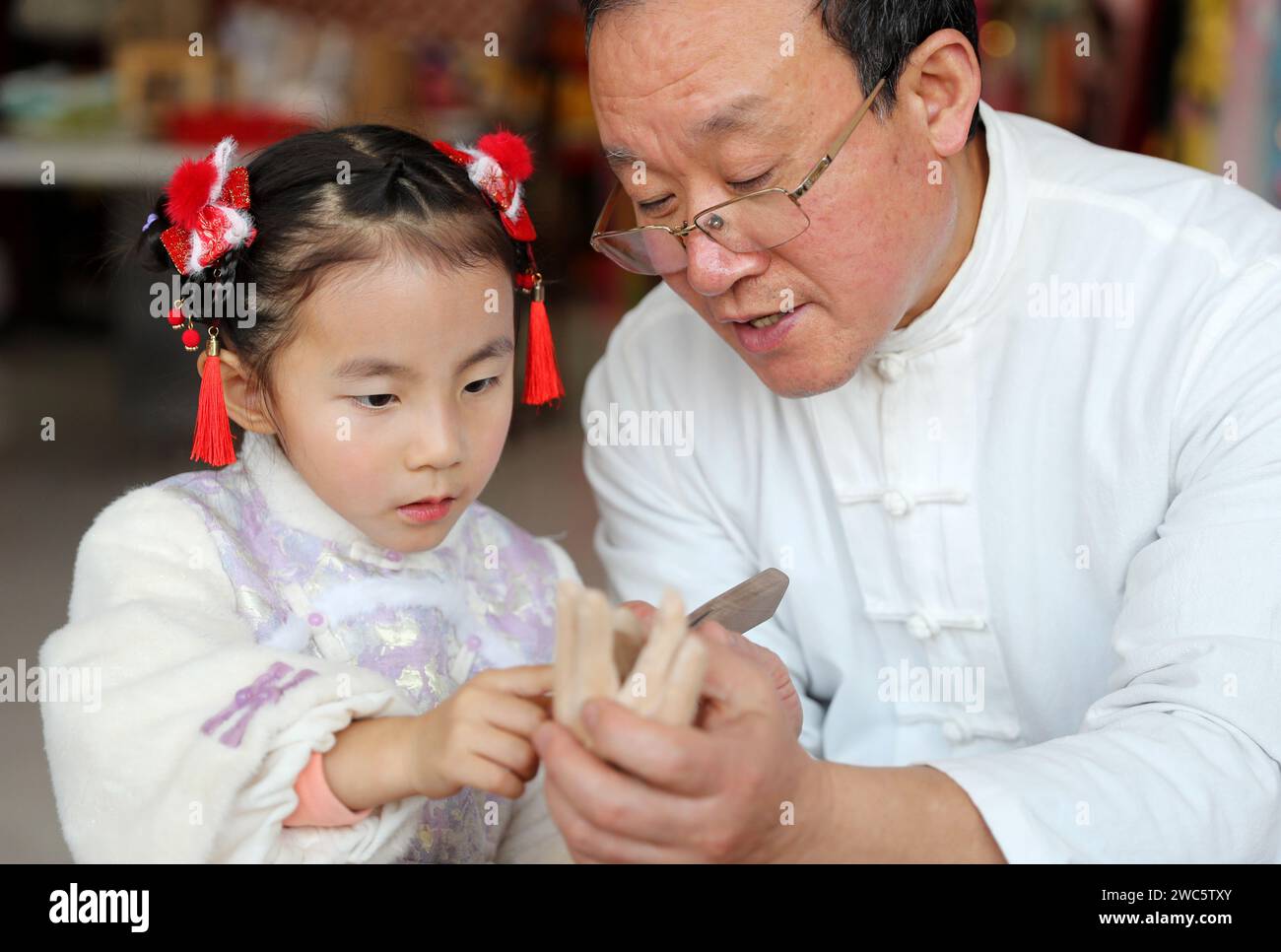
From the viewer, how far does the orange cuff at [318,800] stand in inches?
49.1

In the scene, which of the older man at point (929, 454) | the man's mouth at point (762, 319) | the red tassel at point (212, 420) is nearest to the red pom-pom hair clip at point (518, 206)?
the older man at point (929, 454)

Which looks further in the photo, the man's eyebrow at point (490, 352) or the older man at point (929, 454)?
the man's eyebrow at point (490, 352)

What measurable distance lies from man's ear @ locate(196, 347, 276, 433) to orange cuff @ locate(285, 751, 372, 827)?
15.7 inches

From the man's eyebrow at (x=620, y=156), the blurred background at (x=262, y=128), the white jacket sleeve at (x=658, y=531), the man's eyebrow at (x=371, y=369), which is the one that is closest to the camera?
the man's eyebrow at (x=371, y=369)

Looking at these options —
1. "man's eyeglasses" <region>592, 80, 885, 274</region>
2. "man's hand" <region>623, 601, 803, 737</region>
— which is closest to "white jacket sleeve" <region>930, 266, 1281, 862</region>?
"man's hand" <region>623, 601, 803, 737</region>

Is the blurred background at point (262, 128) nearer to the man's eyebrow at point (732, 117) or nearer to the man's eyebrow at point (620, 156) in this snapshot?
the man's eyebrow at point (620, 156)

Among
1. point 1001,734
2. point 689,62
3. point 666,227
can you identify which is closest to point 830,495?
point 1001,734

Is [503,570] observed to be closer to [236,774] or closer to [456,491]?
[456,491]

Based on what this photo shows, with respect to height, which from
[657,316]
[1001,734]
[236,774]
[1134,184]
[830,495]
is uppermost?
A: [1134,184]

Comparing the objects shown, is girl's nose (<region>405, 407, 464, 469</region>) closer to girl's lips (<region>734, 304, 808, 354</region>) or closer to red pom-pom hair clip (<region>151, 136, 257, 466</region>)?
red pom-pom hair clip (<region>151, 136, 257, 466</region>)

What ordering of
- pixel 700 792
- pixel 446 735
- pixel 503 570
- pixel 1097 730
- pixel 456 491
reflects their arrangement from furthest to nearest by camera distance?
pixel 503 570, pixel 456 491, pixel 1097 730, pixel 446 735, pixel 700 792

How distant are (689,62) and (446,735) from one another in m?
0.71

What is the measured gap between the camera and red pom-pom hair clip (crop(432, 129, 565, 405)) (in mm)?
1540

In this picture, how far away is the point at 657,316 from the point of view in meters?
1.98
